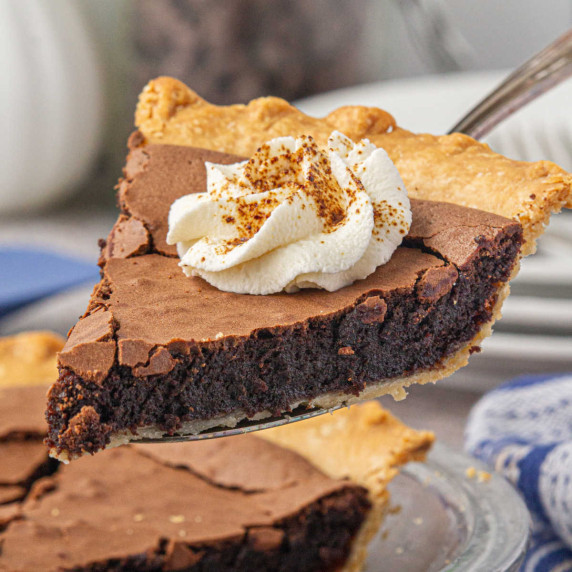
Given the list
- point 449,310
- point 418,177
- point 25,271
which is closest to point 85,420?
point 449,310

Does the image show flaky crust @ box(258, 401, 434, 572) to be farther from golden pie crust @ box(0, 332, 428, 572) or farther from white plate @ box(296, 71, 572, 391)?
white plate @ box(296, 71, 572, 391)

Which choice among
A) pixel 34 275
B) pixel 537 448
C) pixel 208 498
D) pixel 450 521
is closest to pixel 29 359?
pixel 34 275

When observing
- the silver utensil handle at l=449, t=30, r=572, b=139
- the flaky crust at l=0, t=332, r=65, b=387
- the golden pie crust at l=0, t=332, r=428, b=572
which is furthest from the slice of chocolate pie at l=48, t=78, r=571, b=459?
the flaky crust at l=0, t=332, r=65, b=387

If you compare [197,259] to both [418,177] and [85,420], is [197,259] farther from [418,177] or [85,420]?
[418,177]

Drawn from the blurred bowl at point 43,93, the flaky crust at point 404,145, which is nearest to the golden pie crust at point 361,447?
the flaky crust at point 404,145

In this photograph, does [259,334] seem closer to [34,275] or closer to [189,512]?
[189,512]
